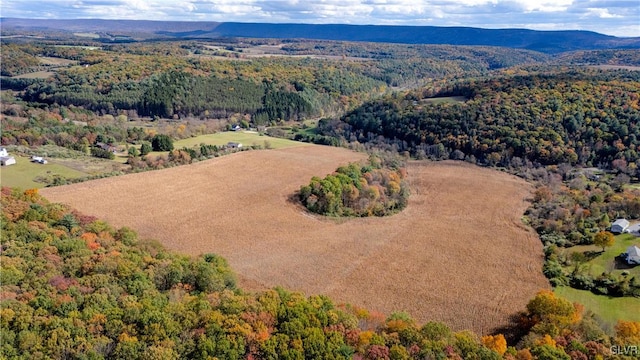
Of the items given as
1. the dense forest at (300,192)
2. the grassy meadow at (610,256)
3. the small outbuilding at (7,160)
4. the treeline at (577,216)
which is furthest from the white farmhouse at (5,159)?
the grassy meadow at (610,256)

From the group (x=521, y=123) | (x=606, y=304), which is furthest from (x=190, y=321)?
(x=521, y=123)

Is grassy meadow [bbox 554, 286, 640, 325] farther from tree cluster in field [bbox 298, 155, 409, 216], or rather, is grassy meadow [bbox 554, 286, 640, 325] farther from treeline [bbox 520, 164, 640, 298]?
tree cluster in field [bbox 298, 155, 409, 216]

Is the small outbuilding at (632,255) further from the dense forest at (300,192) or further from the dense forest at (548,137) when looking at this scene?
the dense forest at (300,192)

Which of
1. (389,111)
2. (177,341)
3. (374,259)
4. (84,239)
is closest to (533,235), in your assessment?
(374,259)

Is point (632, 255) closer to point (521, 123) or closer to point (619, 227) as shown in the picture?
point (619, 227)

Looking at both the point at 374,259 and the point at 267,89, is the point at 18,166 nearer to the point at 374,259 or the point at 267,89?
the point at 374,259
